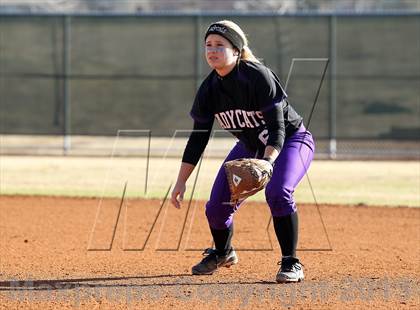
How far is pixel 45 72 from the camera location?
1720 cm

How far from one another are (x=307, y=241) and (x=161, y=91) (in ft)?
30.2

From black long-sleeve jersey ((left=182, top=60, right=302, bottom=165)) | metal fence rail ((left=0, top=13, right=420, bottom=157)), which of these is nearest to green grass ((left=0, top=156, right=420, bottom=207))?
metal fence rail ((left=0, top=13, right=420, bottom=157))

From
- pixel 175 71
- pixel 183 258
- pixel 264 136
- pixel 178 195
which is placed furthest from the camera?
pixel 175 71

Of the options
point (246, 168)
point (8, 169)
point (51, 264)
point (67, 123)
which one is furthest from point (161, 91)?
point (246, 168)

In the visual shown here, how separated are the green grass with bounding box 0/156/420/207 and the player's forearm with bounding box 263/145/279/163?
563 centimetres

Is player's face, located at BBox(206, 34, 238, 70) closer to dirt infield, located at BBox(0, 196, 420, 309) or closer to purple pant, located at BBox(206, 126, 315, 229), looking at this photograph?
purple pant, located at BBox(206, 126, 315, 229)

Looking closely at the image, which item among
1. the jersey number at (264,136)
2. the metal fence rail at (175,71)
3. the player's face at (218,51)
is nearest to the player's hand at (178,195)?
the jersey number at (264,136)

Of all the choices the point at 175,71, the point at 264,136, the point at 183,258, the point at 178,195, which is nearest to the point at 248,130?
the point at 264,136

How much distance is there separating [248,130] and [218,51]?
621 millimetres

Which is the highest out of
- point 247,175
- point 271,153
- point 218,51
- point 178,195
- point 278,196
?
point 218,51

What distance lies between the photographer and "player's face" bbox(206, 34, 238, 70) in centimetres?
585

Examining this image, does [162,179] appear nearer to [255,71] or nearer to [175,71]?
[175,71]

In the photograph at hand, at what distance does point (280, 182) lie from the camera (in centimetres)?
591

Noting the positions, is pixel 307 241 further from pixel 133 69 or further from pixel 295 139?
pixel 133 69
